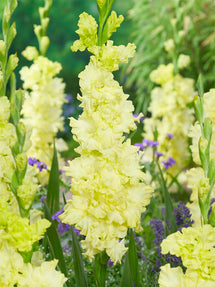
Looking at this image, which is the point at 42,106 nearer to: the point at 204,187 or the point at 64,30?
the point at 204,187

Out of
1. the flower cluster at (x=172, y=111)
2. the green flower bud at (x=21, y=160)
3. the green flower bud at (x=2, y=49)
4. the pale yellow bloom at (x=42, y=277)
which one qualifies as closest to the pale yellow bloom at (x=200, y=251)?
the pale yellow bloom at (x=42, y=277)

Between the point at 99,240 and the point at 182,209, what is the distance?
0.44m

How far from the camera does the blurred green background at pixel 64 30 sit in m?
5.37

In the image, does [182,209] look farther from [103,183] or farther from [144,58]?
[144,58]

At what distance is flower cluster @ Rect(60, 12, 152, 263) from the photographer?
840mm

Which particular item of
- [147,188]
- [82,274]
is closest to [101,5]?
[147,188]

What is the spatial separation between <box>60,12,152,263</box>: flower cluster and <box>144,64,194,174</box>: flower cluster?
1.59m

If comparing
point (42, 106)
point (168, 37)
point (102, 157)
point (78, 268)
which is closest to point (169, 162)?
point (42, 106)

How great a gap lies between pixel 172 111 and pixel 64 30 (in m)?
3.46

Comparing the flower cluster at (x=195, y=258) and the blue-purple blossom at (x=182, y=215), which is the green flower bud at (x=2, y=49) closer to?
the flower cluster at (x=195, y=258)

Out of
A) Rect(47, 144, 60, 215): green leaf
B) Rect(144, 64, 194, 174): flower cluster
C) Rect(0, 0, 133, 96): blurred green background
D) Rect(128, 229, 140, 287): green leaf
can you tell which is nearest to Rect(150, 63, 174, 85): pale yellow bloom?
Rect(144, 64, 194, 174): flower cluster

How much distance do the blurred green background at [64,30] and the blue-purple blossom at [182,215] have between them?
439cm

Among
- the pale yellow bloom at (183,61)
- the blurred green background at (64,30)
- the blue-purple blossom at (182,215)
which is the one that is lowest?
the blue-purple blossom at (182,215)

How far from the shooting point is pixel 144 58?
4367 mm
